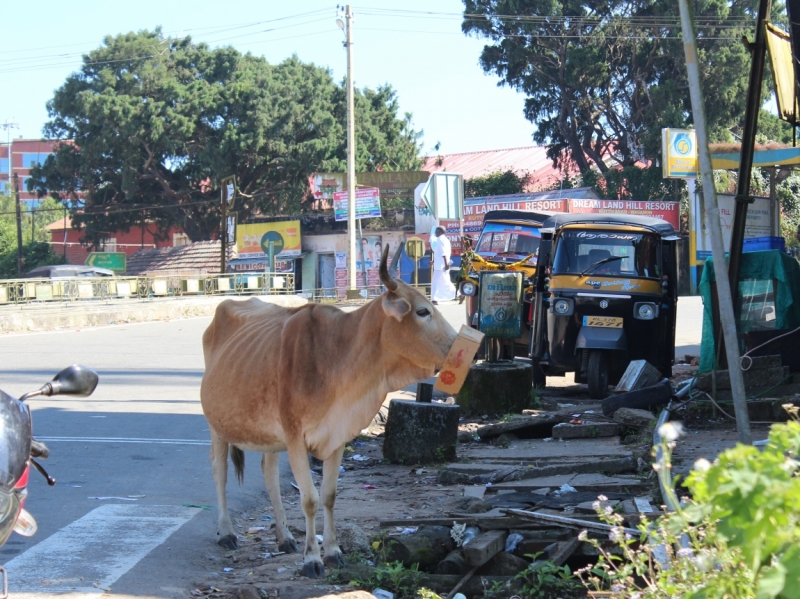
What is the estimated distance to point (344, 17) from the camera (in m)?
31.8

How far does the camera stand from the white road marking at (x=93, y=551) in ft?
15.9

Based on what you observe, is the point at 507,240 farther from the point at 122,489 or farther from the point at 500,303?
the point at 122,489

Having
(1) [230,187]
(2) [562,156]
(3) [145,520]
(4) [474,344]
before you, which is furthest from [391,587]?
(2) [562,156]

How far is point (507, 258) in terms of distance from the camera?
16.4 meters

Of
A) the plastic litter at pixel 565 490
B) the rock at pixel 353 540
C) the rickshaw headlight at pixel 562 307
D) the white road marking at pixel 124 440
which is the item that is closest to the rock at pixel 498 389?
the rickshaw headlight at pixel 562 307

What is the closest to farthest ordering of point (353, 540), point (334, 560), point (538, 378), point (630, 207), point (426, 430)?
point (334, 560), point (353, 540), point (426, 430), point (538, 378), point (630, 207)

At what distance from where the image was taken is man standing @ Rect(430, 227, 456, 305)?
22672 mm

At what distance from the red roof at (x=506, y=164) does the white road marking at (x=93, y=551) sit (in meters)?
41.0

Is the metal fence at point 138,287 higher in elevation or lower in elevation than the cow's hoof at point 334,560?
higher

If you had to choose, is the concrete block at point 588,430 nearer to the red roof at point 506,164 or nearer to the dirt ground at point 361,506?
the dirt ground at point 361,506

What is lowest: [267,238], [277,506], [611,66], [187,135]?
[277,506]

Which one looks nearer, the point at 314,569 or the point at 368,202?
the point at 314,569

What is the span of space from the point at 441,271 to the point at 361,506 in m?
16.3

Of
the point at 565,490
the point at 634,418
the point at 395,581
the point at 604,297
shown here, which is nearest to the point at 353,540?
the point at 395,581
